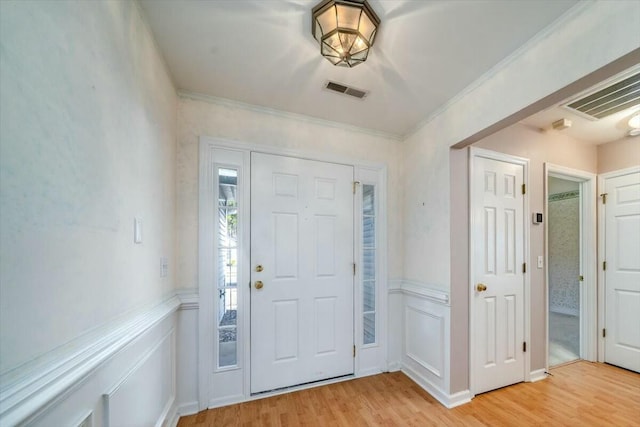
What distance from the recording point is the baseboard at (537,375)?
7.72 feet

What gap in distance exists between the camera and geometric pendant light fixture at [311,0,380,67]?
1217 millimetres

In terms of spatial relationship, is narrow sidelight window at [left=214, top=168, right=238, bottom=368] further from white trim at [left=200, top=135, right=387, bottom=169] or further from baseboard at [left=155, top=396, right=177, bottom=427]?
baseboard at [left=155, top=396, right=177, bottom=427]

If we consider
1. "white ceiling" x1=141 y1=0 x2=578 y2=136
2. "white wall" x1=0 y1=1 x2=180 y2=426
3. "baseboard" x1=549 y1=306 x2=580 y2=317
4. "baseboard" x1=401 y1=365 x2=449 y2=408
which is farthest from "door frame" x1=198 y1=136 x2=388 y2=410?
"baseboard" x1=549 y1=306 x2=580 y2=317

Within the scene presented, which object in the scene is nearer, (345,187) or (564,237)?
(345,187)

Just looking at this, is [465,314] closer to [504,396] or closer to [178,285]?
[504,396]

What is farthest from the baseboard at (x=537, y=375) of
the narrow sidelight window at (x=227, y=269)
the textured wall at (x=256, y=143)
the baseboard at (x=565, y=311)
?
the baseboard at (x=565, y=311)

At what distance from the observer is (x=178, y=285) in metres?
1.91

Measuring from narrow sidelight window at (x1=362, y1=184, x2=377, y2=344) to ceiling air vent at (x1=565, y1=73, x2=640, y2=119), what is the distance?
73.8 inches

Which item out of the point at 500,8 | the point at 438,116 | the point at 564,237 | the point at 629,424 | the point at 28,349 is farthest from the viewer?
the point at 564,237

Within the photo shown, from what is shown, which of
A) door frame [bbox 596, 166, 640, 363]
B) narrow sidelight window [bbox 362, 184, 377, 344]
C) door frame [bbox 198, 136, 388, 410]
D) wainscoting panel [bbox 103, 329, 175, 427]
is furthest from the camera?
door frame [bbox 596, 166, 640, 363]

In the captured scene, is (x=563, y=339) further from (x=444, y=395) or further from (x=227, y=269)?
(x=227, y=269)

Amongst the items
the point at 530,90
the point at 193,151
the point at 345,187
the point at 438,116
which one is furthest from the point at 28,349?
the point at 438,116

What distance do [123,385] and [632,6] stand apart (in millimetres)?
2774

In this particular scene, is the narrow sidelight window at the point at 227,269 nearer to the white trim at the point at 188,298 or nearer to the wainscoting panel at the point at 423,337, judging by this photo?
the white trim at the point at 188,298
